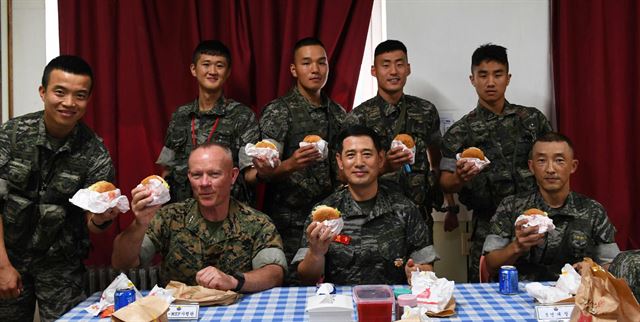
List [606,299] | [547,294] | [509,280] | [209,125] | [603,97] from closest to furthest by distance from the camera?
[606,299] < [547,294] < [509,280] < [209,125] < [603,97]

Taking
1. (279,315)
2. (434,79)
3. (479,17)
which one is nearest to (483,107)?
(434,79)

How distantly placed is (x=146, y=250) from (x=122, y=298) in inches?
24.3

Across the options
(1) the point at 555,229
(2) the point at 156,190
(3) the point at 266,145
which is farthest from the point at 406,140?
(2) the point at 156,190

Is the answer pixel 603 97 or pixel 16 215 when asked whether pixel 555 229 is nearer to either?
pixel 603 97

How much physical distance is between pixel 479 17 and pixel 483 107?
2.72ft

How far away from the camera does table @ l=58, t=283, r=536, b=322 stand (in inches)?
85.3

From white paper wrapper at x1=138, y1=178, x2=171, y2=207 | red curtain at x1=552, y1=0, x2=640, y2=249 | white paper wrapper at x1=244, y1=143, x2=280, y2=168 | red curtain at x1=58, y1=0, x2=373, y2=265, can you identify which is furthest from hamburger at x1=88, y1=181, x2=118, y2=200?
red curtain at x1=552, y1=0, x2=640, y2=249

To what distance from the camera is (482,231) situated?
12.5ft

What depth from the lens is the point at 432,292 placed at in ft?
7.14

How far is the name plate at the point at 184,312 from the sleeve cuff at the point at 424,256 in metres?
1.18

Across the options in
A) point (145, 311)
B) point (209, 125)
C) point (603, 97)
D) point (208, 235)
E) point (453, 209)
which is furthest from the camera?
point (603, 97)

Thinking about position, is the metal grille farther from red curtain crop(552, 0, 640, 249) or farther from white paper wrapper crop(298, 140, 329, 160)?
red curtain crop(552, 0, 640, 249)

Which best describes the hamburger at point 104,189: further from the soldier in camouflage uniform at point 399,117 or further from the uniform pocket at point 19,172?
the soldier in camouflage uniform at point 399,117

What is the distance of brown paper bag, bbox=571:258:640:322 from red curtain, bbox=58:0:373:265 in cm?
267
